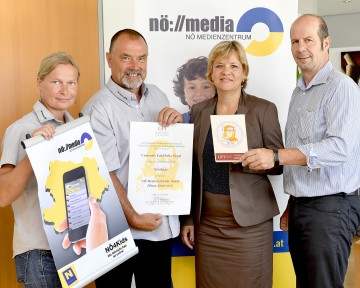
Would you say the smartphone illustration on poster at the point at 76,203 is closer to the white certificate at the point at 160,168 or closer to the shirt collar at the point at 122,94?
the white certificate at the point at 160,168

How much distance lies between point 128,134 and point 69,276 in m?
0.81

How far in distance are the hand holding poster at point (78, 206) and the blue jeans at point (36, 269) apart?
9cm

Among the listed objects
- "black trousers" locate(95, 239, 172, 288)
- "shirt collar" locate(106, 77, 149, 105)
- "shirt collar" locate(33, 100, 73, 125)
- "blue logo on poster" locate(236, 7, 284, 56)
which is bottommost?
"black trousers" locate(95, 239, 172, 288)

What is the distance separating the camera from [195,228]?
2650 millimetres

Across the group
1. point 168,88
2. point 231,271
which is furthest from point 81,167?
point 168,88

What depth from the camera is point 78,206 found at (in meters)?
1.95

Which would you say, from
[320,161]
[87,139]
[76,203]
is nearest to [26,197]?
[76,203]

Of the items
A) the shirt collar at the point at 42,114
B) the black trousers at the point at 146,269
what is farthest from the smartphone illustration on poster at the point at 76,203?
the black trousers at the point at 146,269

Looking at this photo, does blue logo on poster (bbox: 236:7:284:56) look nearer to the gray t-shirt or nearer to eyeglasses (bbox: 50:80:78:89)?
eyeglasses (bbox: 50:80:78:89)

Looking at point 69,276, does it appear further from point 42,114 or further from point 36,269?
point 42,114

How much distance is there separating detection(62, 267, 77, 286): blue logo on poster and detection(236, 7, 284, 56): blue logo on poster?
6.49 feet

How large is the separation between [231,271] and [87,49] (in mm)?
1737

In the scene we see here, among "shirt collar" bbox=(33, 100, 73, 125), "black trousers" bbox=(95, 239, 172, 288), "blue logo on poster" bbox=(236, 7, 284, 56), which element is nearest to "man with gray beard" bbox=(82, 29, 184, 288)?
"black trousers" bbox=(95, 239, 172, 288)

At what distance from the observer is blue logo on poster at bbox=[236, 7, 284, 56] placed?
3125 mm
